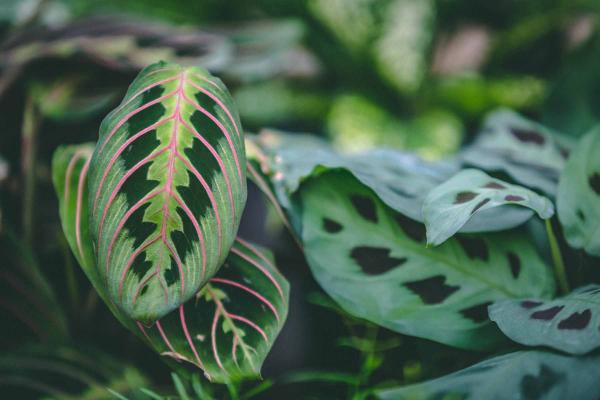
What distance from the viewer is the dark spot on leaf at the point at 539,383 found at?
1.77ft

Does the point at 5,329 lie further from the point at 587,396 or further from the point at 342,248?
the point at 587,396

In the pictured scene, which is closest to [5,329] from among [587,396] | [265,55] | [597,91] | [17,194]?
[17,194]

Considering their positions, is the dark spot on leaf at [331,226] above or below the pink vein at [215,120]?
below

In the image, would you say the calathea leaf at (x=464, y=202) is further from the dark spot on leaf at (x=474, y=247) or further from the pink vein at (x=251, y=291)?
the pink vein at (x=251, y=291)

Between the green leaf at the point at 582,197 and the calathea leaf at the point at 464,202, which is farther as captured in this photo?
the green leaf at the point at 582,197

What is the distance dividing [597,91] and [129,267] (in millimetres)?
1017

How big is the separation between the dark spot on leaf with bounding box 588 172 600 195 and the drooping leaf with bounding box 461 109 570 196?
59mm

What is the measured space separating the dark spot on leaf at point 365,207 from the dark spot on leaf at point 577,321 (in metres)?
0.28

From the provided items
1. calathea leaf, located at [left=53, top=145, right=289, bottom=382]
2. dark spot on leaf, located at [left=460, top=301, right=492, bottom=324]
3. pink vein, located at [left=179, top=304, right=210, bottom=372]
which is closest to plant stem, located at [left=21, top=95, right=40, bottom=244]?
calathea leaf, located at [left=53, top=145, right=289, bottom=382]

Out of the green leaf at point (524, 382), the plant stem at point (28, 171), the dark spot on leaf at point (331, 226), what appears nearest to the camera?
the green leaf at point (524, 382)

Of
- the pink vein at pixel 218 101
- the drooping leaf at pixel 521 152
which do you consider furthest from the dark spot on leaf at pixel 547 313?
the pink vein at pixel 218 101

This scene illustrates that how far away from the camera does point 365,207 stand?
29.3 inches

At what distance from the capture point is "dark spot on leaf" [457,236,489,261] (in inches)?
28.5

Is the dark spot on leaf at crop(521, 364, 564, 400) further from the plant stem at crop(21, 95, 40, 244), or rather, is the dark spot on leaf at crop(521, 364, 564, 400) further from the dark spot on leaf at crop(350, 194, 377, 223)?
the plant stem at crop(21, 95, 40, 244)
